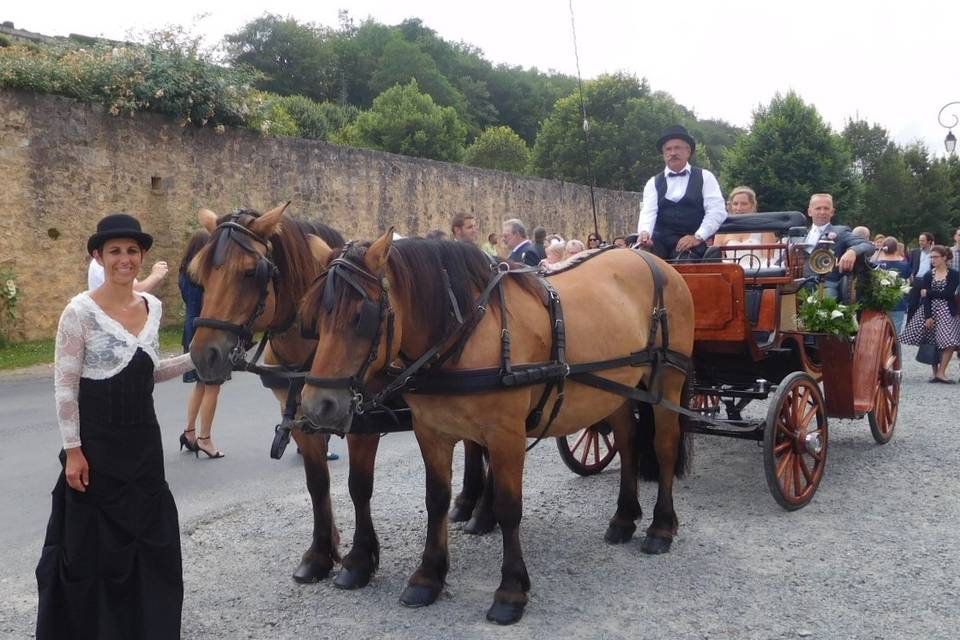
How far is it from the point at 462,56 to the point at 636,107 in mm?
23042

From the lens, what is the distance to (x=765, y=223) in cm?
590

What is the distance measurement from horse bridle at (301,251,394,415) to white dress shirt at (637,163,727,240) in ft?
9.73

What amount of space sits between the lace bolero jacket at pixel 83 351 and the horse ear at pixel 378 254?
894 millimetres

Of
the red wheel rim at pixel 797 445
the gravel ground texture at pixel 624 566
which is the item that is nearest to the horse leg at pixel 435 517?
the gravel ground texture at pixel 624 566

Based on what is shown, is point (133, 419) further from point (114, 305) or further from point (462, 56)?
point (462, 56)

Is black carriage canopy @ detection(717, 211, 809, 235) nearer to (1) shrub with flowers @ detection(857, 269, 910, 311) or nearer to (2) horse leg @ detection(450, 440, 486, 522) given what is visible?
(1) shrub with flowers @ detection(857, 269, 910, 311)

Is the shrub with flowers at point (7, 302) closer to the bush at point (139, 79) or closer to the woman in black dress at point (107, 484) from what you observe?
the bush at point (139, 79)

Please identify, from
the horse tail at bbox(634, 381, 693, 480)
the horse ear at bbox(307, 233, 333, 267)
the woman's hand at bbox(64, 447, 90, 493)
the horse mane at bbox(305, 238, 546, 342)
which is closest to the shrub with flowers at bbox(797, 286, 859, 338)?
the horse tail at bbox(634, 381, 693, 480)

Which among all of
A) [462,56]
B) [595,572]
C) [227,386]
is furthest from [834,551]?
[462,56]

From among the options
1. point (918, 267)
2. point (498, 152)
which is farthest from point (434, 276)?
point (498, 152)

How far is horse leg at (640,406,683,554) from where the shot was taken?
4.34 metres

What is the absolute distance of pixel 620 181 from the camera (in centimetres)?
4050

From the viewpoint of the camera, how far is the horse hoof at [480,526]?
4.66m

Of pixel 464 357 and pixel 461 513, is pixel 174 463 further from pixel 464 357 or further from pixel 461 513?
pixel 464 357
